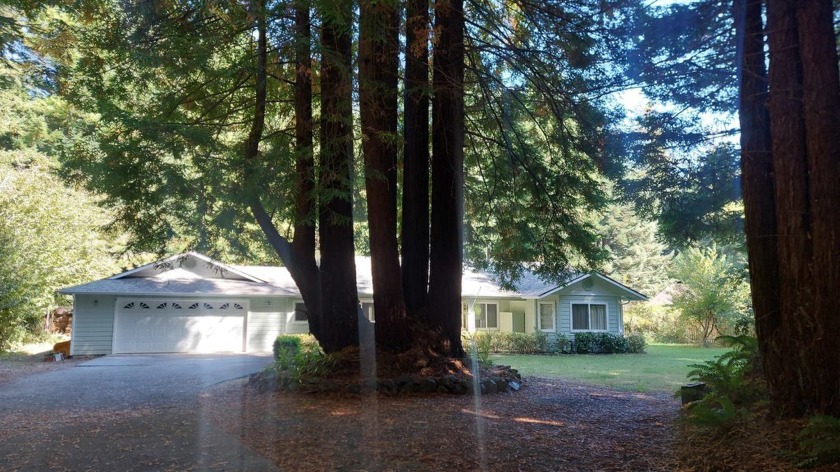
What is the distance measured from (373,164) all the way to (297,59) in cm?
213

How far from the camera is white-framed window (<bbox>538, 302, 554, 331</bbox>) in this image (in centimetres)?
2439

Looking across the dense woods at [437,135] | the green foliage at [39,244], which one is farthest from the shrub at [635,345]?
the green foliage at [39,244]

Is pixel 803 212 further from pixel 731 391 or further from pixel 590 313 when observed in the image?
pixel 590 313

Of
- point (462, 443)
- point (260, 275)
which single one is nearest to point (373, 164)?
point (462, 443)

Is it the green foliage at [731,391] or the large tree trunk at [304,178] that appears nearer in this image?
the green foliage at [731,391]

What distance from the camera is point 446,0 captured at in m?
8.45

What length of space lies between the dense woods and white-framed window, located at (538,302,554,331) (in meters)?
12.2

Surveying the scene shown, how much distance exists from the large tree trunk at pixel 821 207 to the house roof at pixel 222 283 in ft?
47.3

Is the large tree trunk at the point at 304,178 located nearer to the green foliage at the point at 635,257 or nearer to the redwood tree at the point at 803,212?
the redwood tree at the point at 803,212

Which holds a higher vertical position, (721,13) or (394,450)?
(721,13)

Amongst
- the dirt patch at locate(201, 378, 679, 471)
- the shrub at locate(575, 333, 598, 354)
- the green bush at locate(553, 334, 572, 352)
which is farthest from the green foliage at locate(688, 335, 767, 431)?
the shrub at locate(575, 333, 598, 354)

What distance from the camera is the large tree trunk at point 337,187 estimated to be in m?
8.52

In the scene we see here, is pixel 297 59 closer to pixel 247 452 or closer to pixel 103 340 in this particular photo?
pixel 247 452

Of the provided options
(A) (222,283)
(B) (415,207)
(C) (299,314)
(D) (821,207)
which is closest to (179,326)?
(A) (222,283)
